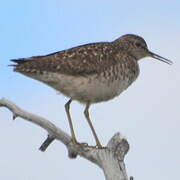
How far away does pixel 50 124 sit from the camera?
494 inches

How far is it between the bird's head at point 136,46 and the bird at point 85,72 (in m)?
1.15

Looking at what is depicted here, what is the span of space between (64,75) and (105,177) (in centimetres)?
322

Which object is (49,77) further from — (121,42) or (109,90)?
(121,42)

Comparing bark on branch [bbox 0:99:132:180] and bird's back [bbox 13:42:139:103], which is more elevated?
bird's back [bbox 13:42:139:103]

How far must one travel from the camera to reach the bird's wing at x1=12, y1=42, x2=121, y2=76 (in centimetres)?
1446

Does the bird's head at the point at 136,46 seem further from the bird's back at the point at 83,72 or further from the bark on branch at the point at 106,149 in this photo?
the bark on branch at the point at 106,149

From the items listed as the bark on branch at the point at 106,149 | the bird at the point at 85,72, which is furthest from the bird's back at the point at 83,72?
the bark on branch at the point at 106,149

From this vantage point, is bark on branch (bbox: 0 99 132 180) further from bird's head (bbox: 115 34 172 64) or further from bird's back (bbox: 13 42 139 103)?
bird's head (bbox: 115 34 172 64)

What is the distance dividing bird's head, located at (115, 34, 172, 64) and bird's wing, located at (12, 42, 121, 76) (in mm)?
1495

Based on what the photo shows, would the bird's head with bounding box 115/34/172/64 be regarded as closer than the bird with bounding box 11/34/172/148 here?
No

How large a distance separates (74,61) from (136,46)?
9.09ft

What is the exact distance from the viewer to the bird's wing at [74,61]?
14461 millimetres

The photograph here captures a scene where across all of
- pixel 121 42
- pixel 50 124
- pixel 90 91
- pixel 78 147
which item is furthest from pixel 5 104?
pixel 121 42

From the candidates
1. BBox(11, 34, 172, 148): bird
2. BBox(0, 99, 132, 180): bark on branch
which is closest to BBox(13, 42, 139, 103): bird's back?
BBox(11, 34, 172, 148): bird
